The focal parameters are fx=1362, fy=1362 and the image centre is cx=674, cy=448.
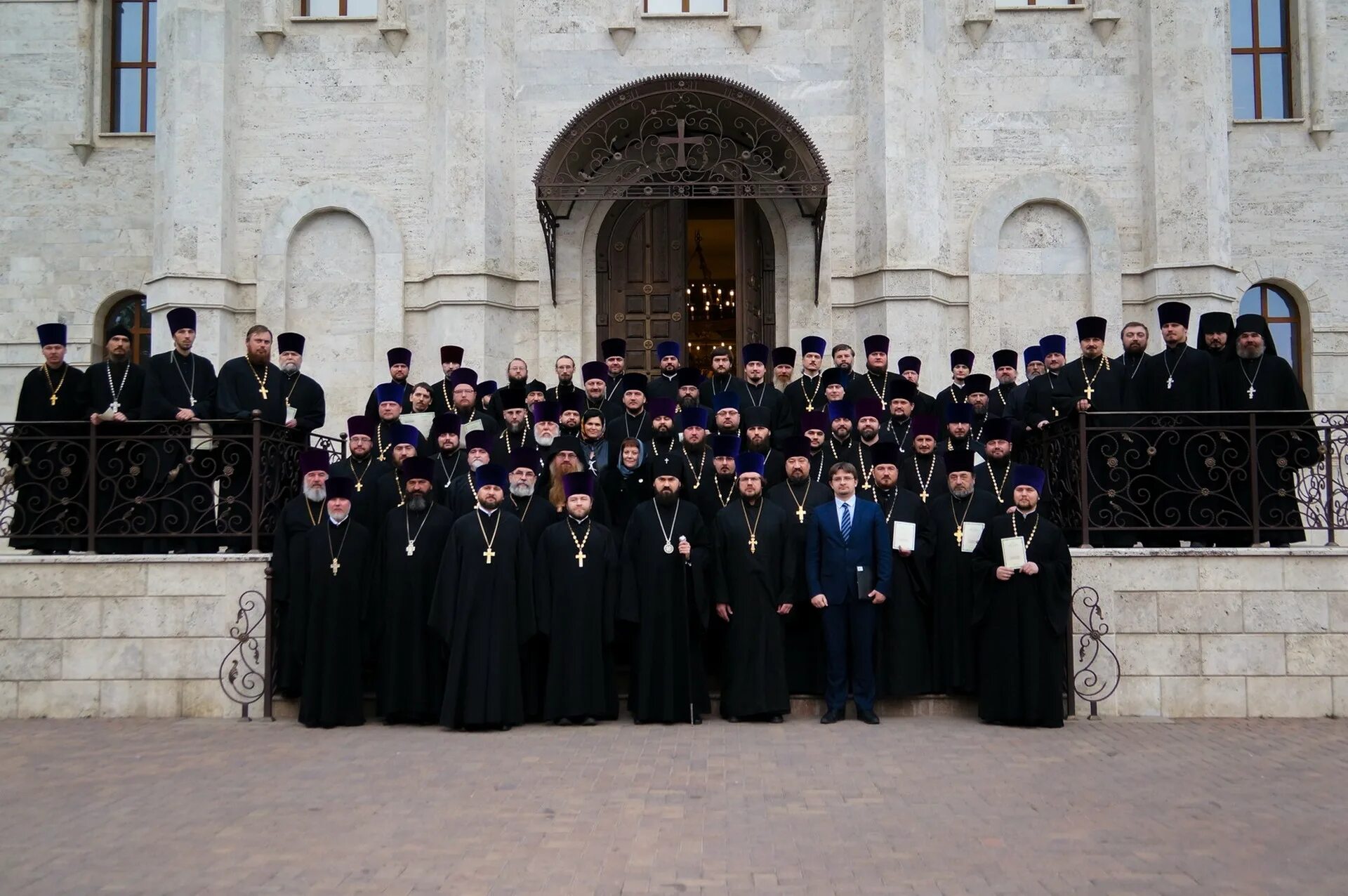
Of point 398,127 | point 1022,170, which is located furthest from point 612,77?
point 1022,170

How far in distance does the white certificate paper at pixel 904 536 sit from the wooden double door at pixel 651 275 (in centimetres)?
622

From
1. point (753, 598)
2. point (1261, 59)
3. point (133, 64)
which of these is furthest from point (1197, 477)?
point (133, 64)

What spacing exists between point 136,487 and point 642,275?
23.1 feet

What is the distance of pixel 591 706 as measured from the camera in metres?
10.2

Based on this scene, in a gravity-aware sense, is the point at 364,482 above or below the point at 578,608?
above

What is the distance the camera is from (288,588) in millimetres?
10609

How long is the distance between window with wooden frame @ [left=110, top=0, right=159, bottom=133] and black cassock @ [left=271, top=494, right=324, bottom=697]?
10167mm

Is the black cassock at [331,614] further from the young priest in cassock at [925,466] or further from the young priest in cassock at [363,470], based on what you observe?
the young priest in cassock at [925,466]

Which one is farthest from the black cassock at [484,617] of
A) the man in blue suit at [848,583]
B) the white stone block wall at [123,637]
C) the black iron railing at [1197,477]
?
the black iron railing at [1197,477]

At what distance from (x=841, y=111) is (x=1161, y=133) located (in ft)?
A: 11.9

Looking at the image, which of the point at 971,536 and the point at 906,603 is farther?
the point at 971,536

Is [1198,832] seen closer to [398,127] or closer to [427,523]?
[427,523]

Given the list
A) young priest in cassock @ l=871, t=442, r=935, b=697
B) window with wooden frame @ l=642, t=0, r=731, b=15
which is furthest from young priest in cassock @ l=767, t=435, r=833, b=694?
window with wooden frame @ l=642, t=0, r=731, b=15

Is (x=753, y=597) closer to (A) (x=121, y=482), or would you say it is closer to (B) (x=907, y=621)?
(B) (x=907, y=621)
